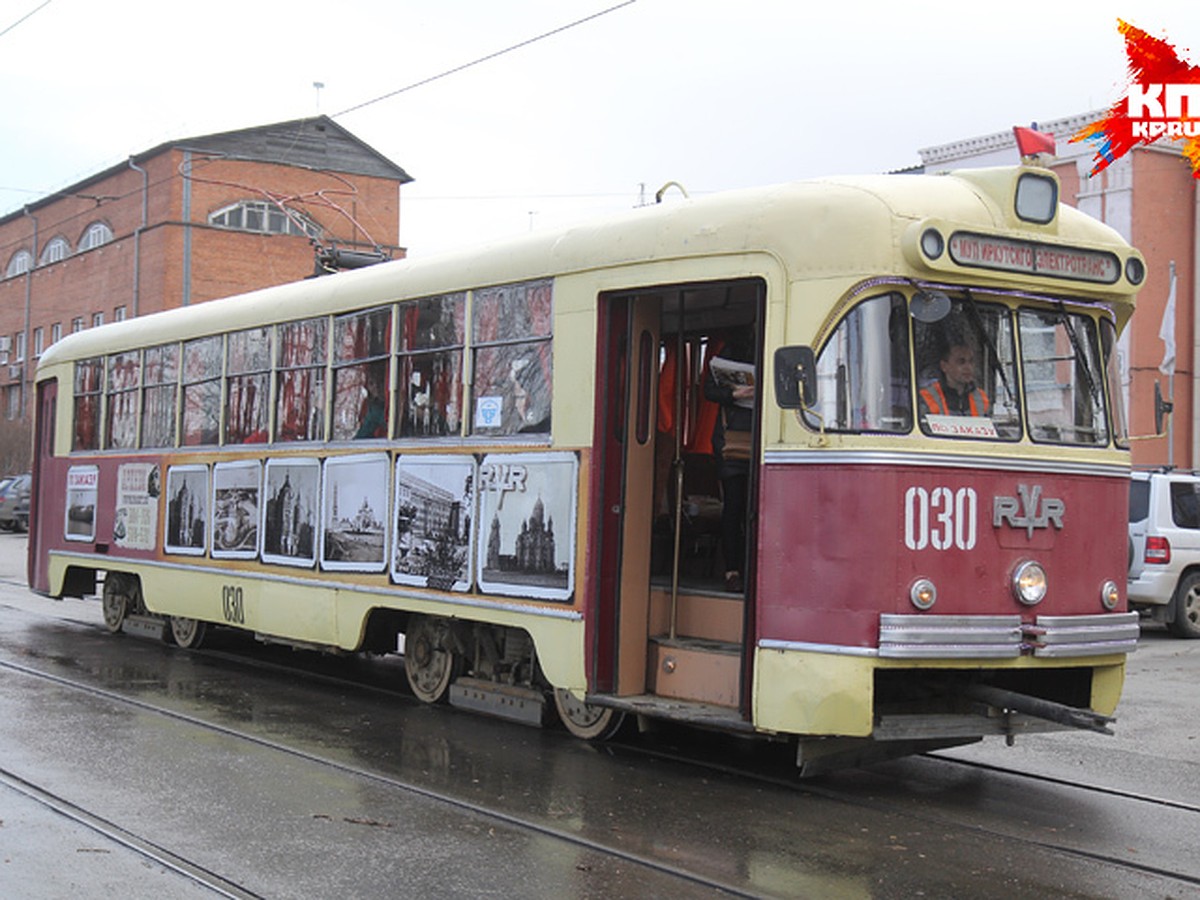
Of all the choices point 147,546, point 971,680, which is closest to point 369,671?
point 147,546

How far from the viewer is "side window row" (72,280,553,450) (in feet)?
31.6

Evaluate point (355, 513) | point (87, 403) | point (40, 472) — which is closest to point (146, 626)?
point (87, 403)

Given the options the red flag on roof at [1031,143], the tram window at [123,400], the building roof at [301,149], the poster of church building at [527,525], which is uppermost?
the building roof at [301,149]

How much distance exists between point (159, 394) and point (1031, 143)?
352 inches

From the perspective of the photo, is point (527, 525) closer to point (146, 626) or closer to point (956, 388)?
point (956, 388)

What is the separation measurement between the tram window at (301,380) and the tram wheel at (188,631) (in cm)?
286

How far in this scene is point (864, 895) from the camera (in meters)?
6.06

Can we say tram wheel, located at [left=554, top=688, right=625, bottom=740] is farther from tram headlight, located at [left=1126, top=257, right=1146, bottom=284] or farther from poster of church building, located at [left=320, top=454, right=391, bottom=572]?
tram headlight, located at [left=1126, top=257, right=1146, bottom=284]

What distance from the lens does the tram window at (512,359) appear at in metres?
9.38

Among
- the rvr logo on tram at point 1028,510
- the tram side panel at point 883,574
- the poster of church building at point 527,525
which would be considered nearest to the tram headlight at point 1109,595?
the tram side panel at point 883,574

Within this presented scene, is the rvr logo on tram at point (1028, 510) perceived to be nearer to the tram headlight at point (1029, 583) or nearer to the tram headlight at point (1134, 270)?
the tram headlight at point (1029, 583)

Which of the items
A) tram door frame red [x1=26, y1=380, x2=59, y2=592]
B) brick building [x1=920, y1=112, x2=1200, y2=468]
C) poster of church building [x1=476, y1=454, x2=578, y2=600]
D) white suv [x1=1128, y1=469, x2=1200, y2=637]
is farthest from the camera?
brick building [x1=920, y1=112, x2=1200, y2=468]

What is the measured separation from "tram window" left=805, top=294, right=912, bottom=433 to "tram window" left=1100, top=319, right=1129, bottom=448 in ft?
4.80

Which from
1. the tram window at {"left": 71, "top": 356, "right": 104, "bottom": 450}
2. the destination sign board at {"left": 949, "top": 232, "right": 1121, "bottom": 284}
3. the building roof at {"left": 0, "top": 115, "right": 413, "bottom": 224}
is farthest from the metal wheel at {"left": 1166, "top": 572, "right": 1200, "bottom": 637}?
the building roof at {"left": 0, "top": 115, "right": 413, "bottom": 224}
